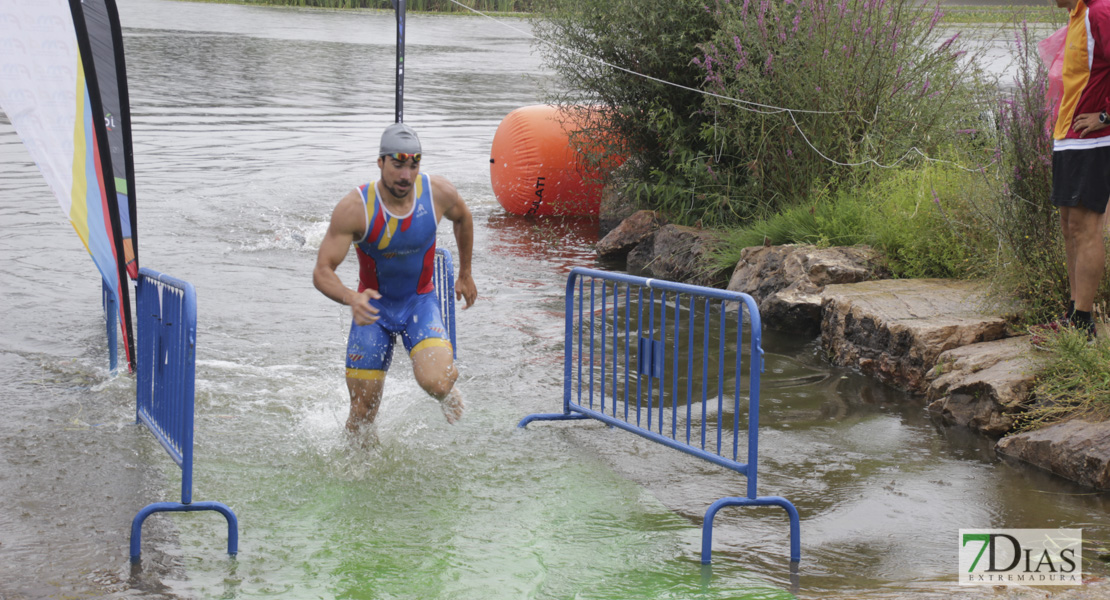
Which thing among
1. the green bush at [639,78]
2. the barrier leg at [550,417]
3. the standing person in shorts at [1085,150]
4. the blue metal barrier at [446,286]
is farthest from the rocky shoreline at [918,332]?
the blue metal barrier at [446,286]

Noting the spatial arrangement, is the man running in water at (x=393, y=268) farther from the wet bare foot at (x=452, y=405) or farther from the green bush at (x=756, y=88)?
the green bush at (x=756, y=88)

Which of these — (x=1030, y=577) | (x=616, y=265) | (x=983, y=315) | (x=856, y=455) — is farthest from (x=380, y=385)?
(x=616, y=265)

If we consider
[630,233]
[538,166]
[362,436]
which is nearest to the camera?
[362,436]

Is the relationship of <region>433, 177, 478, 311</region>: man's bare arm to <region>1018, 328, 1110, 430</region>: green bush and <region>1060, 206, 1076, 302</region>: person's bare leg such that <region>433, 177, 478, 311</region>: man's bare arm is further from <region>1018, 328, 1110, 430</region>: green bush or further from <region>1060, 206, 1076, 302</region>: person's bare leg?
<region>1060, 206, 1076, 302</region>: person's bare leg

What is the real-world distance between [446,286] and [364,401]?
1788mm

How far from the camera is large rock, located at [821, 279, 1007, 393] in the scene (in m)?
6.79

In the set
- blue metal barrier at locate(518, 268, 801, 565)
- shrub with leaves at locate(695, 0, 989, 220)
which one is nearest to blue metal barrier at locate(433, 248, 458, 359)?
blue metal barrier at locate(518, 268, 801, 565)

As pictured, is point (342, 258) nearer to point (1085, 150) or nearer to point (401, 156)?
point (401, 156)

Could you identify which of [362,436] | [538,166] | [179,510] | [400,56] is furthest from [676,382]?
[538,166]

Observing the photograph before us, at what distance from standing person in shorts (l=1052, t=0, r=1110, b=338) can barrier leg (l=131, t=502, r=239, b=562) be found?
4656 millimetres

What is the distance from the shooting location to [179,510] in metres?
4.31

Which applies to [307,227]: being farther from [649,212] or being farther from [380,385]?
[380,385]

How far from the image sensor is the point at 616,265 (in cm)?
1109

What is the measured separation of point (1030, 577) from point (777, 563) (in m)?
1.02
